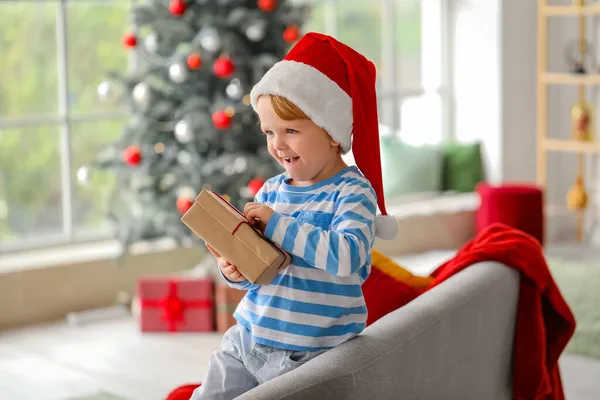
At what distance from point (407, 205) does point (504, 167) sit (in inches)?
29.1

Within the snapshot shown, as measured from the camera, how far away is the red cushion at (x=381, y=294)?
2.69m

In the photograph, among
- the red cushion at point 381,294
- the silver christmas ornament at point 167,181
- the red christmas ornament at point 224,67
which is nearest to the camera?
the red cushion at point 381,294

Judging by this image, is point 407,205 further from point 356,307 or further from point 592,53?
point 356,307

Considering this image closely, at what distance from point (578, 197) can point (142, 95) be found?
300cm

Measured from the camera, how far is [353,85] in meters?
2.16

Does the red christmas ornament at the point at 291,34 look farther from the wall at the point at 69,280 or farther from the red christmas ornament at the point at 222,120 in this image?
the wall at the point at 69,280

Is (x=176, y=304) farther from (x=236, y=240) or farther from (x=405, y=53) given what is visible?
(x=405, y=53)

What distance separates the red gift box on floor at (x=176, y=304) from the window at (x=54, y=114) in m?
0.79

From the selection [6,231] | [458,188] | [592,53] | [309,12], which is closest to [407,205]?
[458,188]

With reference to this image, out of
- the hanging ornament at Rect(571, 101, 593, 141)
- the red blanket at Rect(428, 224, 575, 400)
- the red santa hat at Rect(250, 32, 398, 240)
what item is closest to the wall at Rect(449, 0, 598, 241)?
the hanging ornament at Rect(571, 101, 593, 141)

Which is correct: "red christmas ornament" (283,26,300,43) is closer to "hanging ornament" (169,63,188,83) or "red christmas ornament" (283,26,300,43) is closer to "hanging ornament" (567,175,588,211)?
"hanging ornament" (169,63,188,83)

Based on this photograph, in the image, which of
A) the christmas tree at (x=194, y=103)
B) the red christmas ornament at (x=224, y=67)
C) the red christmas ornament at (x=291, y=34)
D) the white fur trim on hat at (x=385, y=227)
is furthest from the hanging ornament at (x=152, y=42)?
the white fur trim on hat at (x=385, y=227)

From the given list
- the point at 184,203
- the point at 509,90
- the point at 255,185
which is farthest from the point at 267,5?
the point at 509,90

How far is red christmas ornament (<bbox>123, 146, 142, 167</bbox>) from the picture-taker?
15.1 ft
